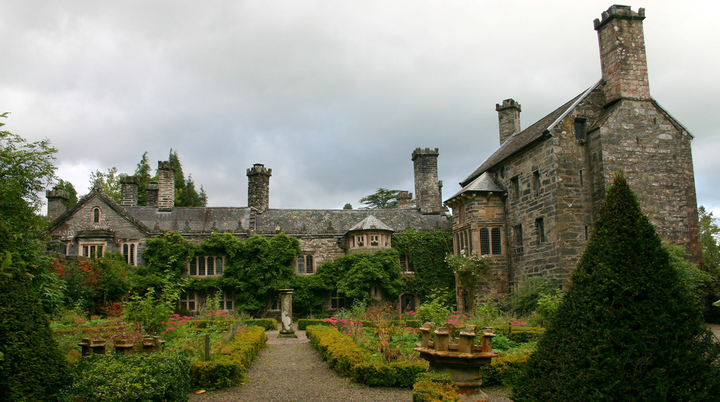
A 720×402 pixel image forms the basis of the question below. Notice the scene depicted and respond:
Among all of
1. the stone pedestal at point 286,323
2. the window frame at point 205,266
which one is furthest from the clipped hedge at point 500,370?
the window frame at point 205,266

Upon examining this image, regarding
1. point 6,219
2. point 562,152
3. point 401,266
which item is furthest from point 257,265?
point 562,152

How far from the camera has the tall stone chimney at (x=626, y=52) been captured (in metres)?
19.5

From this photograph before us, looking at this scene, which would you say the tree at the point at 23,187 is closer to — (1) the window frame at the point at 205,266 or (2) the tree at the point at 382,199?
(1) the window frame at the point at 205,266

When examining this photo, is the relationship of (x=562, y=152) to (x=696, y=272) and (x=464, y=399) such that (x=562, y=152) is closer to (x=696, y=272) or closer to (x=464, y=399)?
(x=696, y=272)

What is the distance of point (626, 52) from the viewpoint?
1962 cm

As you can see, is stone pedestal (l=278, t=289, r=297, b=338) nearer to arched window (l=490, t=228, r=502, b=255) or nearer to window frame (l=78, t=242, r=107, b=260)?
arched window (l=490, t=228, r=502, b=255)

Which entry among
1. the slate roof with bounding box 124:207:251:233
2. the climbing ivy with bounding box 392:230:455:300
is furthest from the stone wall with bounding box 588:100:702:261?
the slate roof with bounding box 124:207:251:233

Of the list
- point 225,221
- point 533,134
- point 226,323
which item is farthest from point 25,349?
point 225,221

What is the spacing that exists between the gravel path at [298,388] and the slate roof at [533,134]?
1330 cm

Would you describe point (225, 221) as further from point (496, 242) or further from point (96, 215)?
point (496, 242)

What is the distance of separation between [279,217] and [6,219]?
698 inches

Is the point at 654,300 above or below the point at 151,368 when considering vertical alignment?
above

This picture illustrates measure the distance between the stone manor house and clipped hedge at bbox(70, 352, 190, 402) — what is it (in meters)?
15.1

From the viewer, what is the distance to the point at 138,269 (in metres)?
26.3
